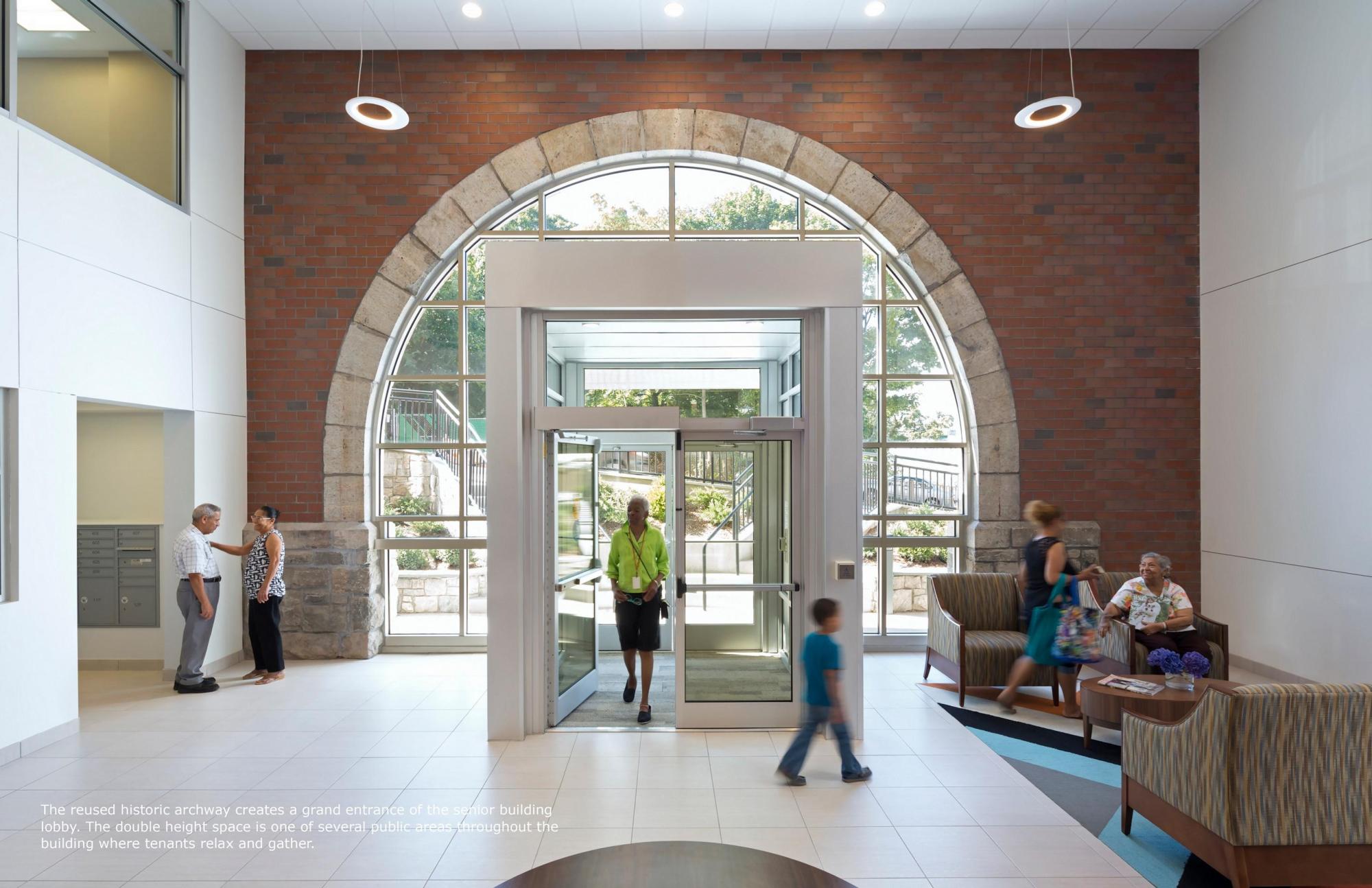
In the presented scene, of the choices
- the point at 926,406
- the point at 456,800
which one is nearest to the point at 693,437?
the point at 456,800

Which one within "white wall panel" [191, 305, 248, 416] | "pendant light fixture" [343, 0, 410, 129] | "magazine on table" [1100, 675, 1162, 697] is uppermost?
"pendant light fixture" [343, 0, 410, 129]

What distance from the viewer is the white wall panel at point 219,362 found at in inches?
258

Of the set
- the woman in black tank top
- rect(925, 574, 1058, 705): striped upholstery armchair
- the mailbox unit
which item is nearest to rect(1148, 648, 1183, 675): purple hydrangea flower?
the woman in black tank top

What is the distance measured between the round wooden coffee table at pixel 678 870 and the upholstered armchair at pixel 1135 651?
4023mm

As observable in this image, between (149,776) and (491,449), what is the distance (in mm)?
2606

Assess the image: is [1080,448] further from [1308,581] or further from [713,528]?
[713,528]

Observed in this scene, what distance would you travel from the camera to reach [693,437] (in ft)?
16.8

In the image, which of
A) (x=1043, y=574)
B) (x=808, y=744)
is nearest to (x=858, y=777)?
A: (x=808, y=744)

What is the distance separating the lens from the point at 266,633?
639cm

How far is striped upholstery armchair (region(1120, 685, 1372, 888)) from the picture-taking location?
2850 millimetres

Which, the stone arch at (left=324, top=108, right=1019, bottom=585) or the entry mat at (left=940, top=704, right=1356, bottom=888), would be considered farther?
the stone arch at (left=324, top=108, right=1019, bottom=585)

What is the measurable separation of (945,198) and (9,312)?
7.16m

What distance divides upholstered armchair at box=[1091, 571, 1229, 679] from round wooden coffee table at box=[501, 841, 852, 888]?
13.2 ft

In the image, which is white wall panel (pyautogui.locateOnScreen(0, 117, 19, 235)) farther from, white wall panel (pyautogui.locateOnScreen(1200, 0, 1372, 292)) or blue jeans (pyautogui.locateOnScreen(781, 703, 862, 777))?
white wall panel (pyautogui.locateOnScreen(1200, 0, 1372, 292))
